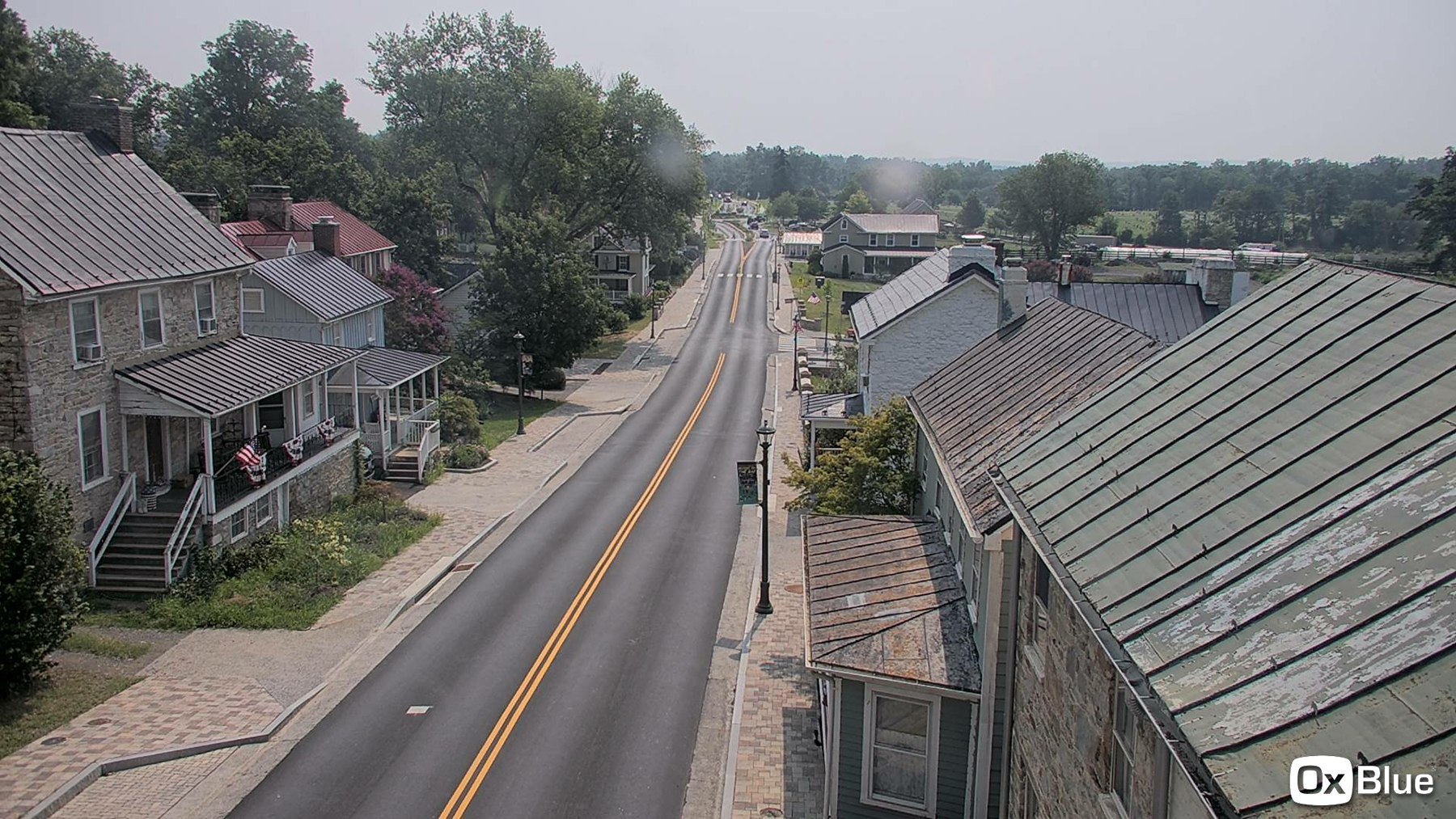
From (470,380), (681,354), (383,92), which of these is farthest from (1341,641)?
(383,92)

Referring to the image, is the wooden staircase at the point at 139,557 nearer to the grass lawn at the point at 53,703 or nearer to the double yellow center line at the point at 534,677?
the grass lawn at the point at 53,703

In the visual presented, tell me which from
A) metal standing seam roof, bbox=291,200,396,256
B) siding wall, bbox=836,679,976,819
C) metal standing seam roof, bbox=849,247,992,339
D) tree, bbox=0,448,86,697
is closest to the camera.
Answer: siding wall, bbox=836,679,976,819

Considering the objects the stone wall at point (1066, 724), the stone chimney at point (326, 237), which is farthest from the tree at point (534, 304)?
the stone wall at point (1066, 724)

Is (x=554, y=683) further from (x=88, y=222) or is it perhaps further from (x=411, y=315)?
(x=411, y=315)

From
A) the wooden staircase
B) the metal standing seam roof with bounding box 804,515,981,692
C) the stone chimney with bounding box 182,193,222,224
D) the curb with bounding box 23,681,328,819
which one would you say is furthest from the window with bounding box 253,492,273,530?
the metal standing seam roof with bounding box 804,515,981,692

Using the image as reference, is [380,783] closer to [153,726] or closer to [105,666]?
[153,726]

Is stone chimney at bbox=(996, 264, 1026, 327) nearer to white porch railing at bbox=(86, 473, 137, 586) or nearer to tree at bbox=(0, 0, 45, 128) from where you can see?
white porch railing at bbox=(86, 473, 137, 586)
